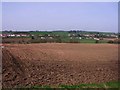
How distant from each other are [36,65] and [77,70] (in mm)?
3456

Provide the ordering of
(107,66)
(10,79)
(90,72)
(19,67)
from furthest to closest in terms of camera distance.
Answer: (107,66) → (90,72) → (19,67) → (10,79)

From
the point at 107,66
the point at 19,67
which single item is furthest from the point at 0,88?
the point at 107,66

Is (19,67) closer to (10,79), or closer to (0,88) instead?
(10,79)

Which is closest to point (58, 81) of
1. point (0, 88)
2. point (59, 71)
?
point (59, 71)

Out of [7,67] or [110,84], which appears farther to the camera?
[7,67]

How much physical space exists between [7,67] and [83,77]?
5634 mm

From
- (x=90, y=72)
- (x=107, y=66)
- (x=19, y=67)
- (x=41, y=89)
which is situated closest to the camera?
(x=41, y=89)

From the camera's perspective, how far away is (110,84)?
19.4 metres

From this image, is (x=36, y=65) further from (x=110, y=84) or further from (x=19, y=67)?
(x=110, y=84)

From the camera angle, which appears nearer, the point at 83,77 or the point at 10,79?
the point at 10,79

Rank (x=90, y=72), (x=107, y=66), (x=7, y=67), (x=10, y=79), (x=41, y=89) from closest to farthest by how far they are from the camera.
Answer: (x=41, y=89), (x=10, y=79), (x=7, y=67), (x=90, y=72), (x=107, y=66)

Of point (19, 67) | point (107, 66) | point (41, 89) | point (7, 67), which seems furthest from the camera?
point (107, 66)

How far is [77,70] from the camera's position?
2478 centimetres

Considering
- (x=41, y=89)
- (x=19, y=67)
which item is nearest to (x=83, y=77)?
(x=19, y=67)
